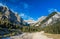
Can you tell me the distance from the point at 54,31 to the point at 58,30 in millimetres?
7806

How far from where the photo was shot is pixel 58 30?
430 feet

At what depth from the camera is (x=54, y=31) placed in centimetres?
13838
